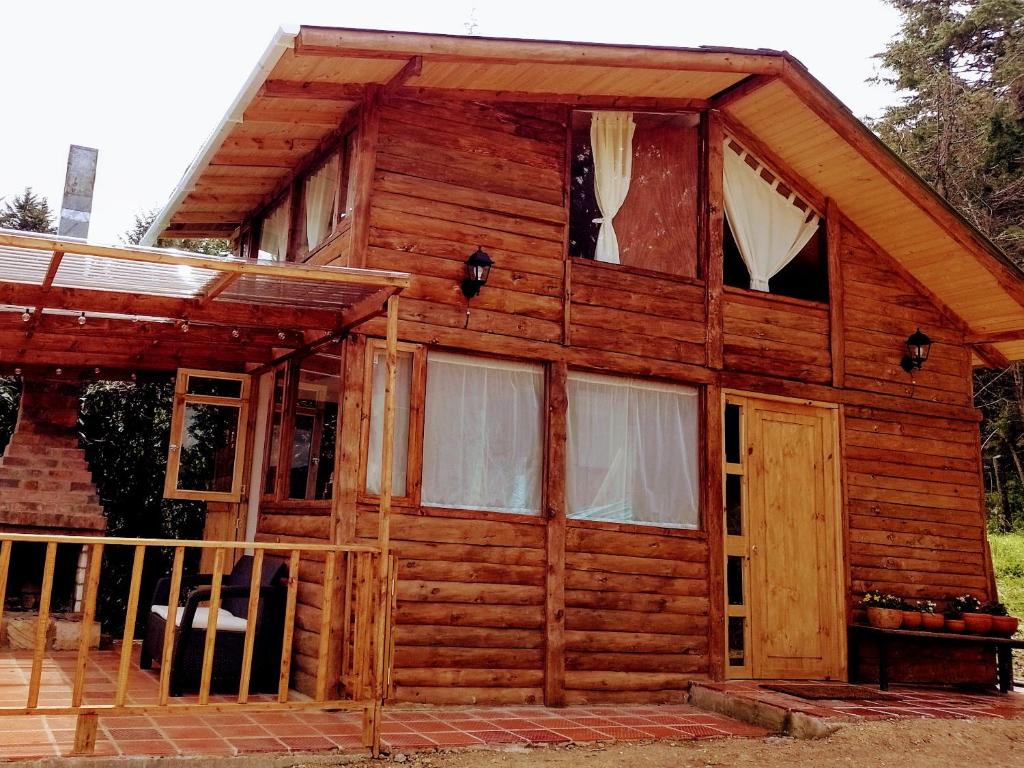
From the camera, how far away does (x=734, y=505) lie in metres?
8.15

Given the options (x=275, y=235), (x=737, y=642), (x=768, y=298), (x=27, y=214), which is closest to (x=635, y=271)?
(x=768, y=298)

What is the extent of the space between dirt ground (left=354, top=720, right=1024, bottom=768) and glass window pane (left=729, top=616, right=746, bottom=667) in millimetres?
1672

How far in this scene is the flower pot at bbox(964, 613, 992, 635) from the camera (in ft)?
27.6

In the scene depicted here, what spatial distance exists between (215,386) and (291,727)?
5.15 meters

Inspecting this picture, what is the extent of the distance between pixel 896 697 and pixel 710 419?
2517 mm

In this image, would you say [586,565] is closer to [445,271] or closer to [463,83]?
[445,271]

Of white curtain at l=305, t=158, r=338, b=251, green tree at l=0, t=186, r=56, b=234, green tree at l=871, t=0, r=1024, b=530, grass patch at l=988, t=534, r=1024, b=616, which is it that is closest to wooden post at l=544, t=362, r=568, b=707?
white curtain at l=305, t=158, r=338, b=251

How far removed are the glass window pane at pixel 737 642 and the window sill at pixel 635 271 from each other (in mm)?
2774

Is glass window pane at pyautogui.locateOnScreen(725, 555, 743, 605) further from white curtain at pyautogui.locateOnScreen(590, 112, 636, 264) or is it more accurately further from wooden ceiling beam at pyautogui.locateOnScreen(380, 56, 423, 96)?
wooden ceiling beam at pyautogui.locateOnScreen(380, 56, 423, 96)

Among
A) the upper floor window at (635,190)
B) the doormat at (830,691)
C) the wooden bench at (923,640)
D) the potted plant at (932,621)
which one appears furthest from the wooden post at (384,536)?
the potted plant at (932,621)

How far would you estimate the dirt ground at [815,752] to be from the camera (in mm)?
5293

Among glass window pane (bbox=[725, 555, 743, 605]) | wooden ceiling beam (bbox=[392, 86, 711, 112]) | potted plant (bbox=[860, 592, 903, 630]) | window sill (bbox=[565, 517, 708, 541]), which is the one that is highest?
wooden ceiling beam (bbox=[392, 86, 711, 112])

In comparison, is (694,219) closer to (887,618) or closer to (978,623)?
(887,618)

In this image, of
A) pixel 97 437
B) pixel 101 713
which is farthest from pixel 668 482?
pixel 97 437
